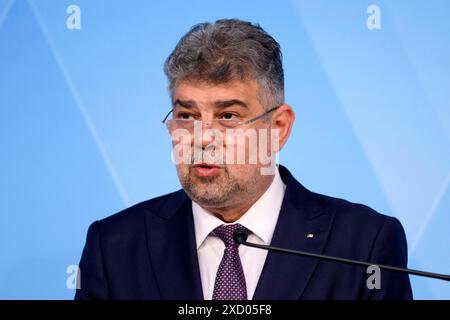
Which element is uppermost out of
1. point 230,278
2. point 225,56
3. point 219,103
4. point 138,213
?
point 225,56

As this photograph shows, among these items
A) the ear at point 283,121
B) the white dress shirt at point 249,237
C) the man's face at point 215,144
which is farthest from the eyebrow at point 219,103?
the white dress shirt at point 249,237

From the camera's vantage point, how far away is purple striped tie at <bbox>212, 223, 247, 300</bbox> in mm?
2443

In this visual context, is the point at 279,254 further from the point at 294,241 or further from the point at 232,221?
the point at 232,221

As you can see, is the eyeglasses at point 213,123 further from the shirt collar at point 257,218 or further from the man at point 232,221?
the shirt collar at point 257,218

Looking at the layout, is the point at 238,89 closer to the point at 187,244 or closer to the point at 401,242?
the point at 187,244

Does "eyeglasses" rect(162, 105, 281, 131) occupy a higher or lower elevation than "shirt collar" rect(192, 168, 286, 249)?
higher

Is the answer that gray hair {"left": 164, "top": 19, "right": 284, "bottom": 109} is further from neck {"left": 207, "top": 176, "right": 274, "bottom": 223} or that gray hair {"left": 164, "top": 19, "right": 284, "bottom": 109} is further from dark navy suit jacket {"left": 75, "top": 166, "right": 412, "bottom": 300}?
dark navy suit jacket {"left": 75, "top": 166, "right": 412, "bottom": 300}

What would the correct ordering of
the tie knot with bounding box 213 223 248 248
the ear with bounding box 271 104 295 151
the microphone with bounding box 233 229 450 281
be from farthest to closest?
the ear with bounding box 271 104 295 151, the tie knot with bounding box 213 223 248 248, the microphone with bounding box 233 229 450 281

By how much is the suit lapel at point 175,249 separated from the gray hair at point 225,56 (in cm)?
37

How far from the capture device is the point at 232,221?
104 inches

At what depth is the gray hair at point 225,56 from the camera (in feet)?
8.12

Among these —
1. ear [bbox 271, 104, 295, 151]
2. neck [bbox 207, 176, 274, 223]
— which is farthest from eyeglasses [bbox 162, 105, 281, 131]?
neck [bbox 207, 176, 274, 223]

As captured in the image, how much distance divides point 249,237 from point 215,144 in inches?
12.0

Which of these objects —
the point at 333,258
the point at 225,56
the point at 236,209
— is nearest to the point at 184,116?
the point at 225,56
